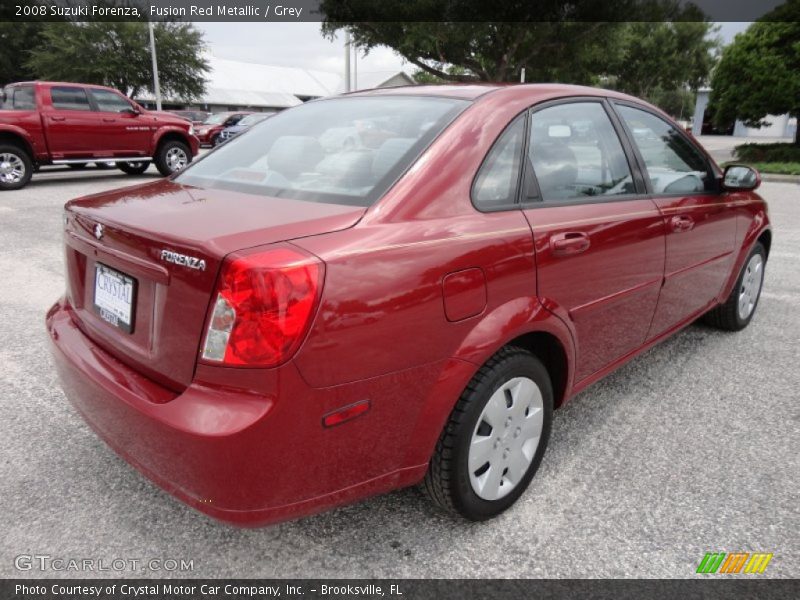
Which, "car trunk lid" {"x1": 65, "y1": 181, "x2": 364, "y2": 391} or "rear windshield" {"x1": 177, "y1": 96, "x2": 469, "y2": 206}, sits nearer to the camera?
"car trunk lid" {"x1": 65, "y1": 181, "x2": 364, "y2": 391}

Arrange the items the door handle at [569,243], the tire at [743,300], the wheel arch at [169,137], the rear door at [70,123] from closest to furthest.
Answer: the door handle at [569,243]
the tire at [743,300]
the rear door at [70,123]
the wheel arch at [169,137]

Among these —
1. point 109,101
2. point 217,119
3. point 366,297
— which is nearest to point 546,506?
point 366,297

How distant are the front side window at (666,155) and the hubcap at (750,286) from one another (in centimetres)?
102

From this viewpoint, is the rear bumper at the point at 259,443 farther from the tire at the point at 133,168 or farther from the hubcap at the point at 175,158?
the tire at the point at 133,168

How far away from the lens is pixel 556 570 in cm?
202

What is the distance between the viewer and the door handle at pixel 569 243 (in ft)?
7.40

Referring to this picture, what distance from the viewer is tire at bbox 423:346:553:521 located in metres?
2.02

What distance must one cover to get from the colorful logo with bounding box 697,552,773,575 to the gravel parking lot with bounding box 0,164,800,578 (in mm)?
33

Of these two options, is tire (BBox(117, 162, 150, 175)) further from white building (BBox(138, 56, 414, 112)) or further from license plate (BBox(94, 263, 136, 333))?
white building (BBox(138, 56, 414, 112))

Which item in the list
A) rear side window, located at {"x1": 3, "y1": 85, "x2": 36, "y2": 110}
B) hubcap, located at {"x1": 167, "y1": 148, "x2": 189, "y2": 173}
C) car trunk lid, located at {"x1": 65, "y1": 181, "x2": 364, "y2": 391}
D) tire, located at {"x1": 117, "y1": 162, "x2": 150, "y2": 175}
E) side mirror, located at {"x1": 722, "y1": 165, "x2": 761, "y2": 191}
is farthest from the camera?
tire, located at {"x1": 117, "y1": 162, "x2": 150, "y2": 175}

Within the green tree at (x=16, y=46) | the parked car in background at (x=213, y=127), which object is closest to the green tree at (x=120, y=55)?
the green tree at (x=16, y=46)

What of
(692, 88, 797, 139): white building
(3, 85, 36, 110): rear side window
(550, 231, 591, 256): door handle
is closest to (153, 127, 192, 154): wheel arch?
(3, 85, 36, 110): rear side window

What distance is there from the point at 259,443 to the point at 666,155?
8.84 ft

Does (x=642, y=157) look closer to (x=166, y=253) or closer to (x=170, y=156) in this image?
(x=166, y=253)
